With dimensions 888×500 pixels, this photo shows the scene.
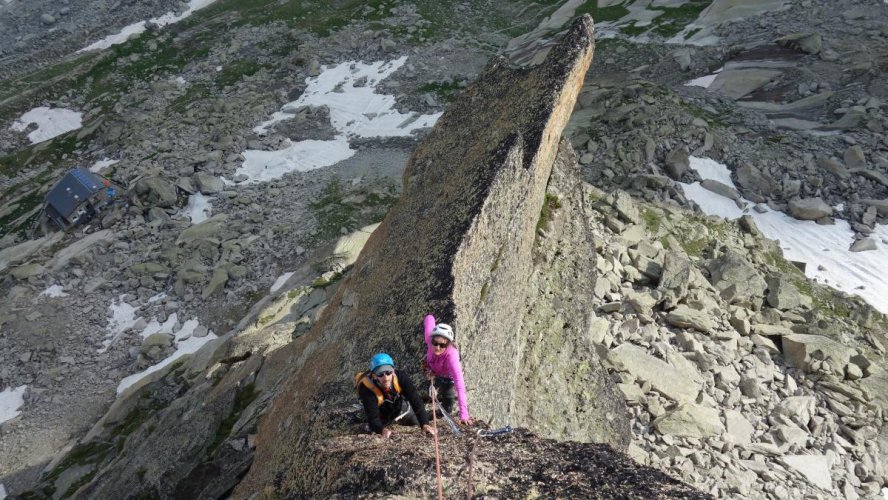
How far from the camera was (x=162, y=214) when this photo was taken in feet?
147

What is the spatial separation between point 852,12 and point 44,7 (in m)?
119

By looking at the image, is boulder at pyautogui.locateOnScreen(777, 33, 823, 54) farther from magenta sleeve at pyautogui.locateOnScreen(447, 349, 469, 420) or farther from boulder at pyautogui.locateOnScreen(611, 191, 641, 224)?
magenta sleeve at pyautogui.locateOnScreen(447, 349, 469, 420)

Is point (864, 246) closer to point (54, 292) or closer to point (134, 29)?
point (54, 292)

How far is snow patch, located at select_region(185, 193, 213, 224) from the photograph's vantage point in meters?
45.0

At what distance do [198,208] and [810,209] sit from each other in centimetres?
4444

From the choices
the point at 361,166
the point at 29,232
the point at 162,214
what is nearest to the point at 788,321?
the point at 361,166

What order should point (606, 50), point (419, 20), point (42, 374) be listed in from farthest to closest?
point (419, 20) < point (606, 50) < point (42, 374)

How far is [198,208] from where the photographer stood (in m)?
45.9

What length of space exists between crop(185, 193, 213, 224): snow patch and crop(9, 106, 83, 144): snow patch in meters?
30.3

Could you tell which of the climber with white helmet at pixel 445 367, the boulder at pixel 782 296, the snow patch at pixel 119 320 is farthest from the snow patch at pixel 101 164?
the boulder at pixel 782 296

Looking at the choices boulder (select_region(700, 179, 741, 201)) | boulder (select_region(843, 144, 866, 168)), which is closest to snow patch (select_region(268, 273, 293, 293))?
boulder (select_region(700, 179, 741, 201))

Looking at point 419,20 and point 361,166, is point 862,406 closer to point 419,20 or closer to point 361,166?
point 361,166

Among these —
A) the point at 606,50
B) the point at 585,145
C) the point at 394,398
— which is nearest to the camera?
the point at 394,398

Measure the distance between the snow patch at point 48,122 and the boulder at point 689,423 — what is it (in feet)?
239
